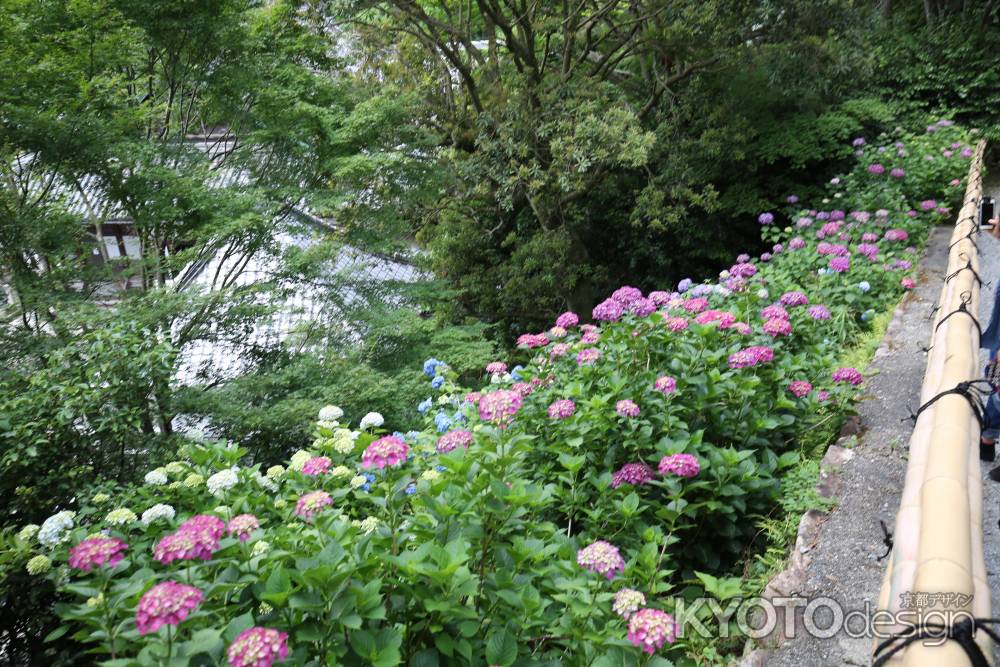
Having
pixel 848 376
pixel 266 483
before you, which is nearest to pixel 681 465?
pixel 848 376

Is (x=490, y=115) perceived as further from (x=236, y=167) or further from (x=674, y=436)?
(x=674, y=436)

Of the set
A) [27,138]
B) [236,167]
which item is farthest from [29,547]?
Answer: [236,167]

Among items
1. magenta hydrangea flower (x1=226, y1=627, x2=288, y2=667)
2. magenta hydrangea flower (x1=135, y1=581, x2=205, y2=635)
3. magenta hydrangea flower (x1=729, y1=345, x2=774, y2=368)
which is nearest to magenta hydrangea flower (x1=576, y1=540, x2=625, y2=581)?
magenta hydrangea flower (x1=226, y1=627, x2=288, y2=667)

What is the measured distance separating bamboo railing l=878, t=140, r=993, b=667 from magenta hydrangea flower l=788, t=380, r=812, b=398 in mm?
749

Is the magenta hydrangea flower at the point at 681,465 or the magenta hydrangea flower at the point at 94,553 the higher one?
the magenta hydrangea flower at the point at 94,553

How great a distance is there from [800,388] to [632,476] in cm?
109

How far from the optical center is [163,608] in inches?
45.8

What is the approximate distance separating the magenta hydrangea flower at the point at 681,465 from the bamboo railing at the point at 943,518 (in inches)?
25.8

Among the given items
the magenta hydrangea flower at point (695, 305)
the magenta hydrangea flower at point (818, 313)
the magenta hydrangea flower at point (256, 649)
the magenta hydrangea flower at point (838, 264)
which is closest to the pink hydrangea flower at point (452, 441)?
the magenta hydrangea flower at point (256, 649)

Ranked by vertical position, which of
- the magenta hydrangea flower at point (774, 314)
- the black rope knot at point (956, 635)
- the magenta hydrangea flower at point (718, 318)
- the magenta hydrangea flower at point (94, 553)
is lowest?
the black rope knot at point (956, 635)

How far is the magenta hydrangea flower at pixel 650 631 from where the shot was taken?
1.40 meters

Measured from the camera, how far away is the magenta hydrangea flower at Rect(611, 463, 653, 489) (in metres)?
2.30

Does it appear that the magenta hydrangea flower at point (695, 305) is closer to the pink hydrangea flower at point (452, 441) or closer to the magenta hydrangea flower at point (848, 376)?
the magenta hydrangea flower at point (848, 376)

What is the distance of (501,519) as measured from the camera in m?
1.77
